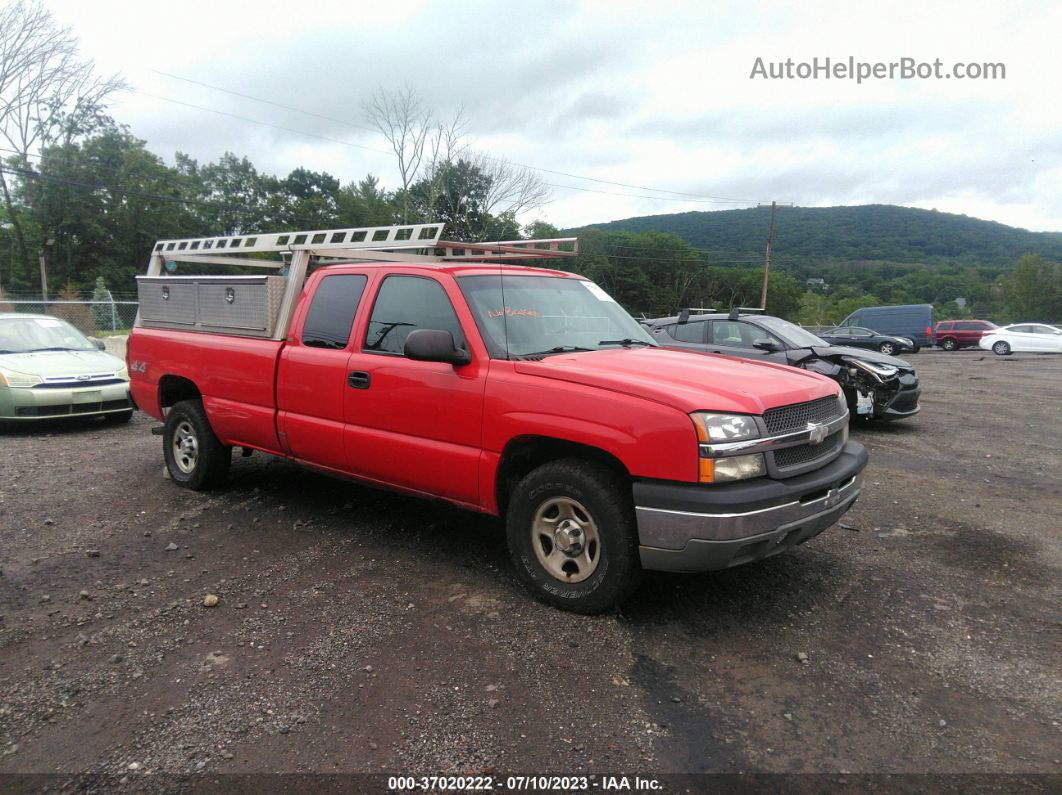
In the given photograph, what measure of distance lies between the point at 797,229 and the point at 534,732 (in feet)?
266

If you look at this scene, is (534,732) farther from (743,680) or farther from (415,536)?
(415,536)

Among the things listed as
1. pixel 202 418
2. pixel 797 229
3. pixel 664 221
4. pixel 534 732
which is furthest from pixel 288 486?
pixel 664 221

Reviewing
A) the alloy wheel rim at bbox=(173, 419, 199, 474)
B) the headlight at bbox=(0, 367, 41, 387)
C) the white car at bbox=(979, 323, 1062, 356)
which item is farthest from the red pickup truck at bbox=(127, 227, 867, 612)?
the white car at bbox=(979, 323, 1062, 356)

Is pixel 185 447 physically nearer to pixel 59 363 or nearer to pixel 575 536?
pixel 575 536

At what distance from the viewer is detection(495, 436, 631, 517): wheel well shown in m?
3.47

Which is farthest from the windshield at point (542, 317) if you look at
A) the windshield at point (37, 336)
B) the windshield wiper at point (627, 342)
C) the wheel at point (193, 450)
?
the windshield at point (37, 336)

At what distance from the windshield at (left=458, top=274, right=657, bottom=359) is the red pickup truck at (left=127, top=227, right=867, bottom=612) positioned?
0.05 ft

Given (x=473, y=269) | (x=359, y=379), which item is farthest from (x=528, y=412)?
(x=359, y=379)

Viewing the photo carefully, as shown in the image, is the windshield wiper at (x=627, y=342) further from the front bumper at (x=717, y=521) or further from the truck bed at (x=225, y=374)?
the truck bed at (x=225, y=374)

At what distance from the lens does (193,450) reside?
5.71 meters

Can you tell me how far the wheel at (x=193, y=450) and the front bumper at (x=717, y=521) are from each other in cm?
387

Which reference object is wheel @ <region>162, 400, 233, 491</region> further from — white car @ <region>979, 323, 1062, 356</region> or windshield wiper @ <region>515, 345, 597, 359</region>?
white car @ <region>979, 323, 1062, 356</region>

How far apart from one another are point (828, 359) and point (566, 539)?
22.6 ft

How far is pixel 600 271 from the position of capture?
58.1 metres
